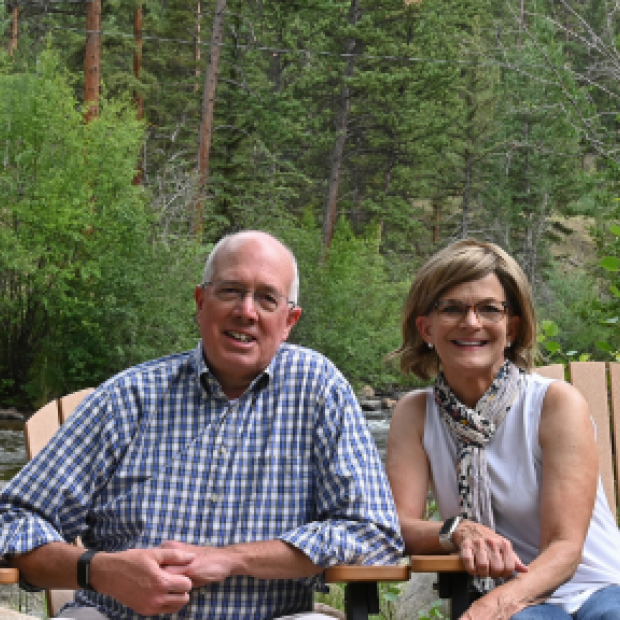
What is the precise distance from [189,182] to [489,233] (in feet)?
52.6

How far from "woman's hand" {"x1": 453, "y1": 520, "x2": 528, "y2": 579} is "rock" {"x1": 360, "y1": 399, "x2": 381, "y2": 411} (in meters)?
16.5

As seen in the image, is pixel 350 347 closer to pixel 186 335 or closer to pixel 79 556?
pixel 186 335

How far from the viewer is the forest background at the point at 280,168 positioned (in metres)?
15.5

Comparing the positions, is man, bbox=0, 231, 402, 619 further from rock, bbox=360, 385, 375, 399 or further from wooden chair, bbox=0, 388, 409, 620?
rock, bbox=360, 385, 375, 399

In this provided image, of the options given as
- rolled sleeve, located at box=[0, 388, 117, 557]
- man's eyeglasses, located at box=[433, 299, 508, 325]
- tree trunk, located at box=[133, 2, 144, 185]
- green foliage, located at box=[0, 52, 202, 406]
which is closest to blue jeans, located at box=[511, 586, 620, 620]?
man's eyeglasses, located at box=[433, 299, 508, 325]

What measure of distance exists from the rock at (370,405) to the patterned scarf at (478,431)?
1630cm

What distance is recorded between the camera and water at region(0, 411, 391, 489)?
11.1 meters

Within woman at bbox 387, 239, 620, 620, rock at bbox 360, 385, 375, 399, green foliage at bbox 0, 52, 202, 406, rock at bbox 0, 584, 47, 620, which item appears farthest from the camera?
rock at bbox 360, 385, 375, 399

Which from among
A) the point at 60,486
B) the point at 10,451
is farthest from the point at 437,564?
the point at 10,451

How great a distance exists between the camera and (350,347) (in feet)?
63.6

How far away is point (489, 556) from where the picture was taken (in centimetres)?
194

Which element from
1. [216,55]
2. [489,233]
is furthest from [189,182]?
[489,233]

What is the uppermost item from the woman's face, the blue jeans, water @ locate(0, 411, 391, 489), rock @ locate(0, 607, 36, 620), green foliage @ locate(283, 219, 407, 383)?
the woman's face

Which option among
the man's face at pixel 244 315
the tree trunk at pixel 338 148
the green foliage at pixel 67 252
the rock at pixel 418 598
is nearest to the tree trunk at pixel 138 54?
the tree trunk at pixel 338 148
